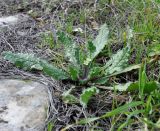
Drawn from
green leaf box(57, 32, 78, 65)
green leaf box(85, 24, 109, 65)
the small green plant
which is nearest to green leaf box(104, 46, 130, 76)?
the small green plant

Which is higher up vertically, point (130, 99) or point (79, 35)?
point (79, 35)

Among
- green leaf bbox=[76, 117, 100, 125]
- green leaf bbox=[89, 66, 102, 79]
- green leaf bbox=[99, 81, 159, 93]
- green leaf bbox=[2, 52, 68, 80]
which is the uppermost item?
green leaf bbox=[2, 52, 68, 80]

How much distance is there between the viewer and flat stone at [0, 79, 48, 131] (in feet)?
5.22

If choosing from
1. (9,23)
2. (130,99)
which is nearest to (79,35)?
(9,23)

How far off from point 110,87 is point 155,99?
0.77 feet

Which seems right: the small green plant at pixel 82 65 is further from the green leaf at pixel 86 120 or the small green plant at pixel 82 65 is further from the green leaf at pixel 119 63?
the green leaf at pixel 86 120

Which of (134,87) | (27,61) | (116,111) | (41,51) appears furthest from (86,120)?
(41,51)

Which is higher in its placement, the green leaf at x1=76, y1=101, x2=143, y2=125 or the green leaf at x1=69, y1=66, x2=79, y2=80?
the green leaf at x1=69, y1=66, x2=79, y2=80

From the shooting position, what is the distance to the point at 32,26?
2.57 m

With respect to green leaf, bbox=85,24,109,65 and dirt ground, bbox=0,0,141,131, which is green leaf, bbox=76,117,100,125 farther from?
green leaf, bbox=85,24,109,65

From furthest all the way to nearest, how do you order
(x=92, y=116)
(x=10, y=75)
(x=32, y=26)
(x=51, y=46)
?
1. (x=32, y=26)
2. (x=51, y=46)
3. (x=10, y=75)
4. (x=92, y=116)

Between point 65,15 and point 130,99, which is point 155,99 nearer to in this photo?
point 130,99

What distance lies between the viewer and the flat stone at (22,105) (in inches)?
62.6

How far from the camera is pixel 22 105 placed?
172cm
